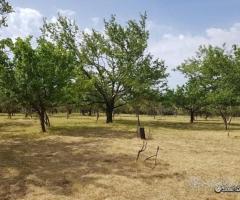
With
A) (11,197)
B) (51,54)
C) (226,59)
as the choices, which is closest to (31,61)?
(51,54)

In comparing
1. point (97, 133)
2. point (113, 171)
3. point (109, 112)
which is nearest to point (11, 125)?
point (109, 112)

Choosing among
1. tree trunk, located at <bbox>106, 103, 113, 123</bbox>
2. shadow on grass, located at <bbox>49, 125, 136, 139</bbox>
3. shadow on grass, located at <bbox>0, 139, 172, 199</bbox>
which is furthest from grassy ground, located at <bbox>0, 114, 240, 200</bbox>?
tree trunk, located at <bbox>106, 103, 113, 123</bbox>

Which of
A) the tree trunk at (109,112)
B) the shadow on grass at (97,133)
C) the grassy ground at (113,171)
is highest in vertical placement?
the tree trunk at (109,112)

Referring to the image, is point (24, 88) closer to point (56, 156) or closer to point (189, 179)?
point (56, 156)

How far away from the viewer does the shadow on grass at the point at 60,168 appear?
47.2ft

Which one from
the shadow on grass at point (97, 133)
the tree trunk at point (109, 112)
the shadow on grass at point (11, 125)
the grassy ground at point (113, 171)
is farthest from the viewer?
the tree trunk at point (109, 112)

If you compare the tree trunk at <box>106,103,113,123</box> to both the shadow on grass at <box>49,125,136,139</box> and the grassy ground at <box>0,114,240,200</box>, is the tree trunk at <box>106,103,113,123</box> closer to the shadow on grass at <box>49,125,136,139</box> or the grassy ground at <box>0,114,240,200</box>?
the shadow on grass at <box>49,125,136,139</box>

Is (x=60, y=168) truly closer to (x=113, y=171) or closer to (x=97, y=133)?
(x=113, y=171)

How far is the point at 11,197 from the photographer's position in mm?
13016

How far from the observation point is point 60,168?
17.4 m

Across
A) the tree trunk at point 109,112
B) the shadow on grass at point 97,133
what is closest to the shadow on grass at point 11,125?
the shadow on grass at point 97,133

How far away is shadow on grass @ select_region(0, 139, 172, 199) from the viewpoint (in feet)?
47.2

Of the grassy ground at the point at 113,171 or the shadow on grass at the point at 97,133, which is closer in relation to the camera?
the grassy ground at the point at 113,171

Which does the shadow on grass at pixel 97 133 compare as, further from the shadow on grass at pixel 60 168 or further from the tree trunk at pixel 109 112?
the tree trunk at pixel 109 112
